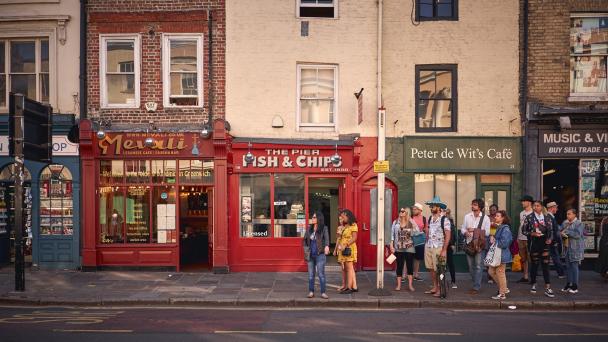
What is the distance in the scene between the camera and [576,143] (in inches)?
581

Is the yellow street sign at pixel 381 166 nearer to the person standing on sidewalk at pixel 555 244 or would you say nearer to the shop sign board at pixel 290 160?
the shop sign board at pixel 290 160

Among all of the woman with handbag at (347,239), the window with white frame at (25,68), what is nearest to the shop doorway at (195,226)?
the window with white frame at (25,68)

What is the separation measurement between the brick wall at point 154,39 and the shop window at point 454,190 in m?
6.28

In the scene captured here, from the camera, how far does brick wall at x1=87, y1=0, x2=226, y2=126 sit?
48.4 ft

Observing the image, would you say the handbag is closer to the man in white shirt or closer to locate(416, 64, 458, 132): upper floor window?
the man in white shirt

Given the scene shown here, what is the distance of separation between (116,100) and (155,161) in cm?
213

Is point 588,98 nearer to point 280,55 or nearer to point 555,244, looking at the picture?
point 555,244

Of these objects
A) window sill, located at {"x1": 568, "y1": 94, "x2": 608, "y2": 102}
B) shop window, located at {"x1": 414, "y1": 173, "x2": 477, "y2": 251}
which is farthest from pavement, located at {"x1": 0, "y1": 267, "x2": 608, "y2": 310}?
window sill, located at {"x1": 568, "y1": 94, "x2": 608, "y2": 102}

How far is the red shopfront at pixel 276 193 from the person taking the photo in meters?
14.7

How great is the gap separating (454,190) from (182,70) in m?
8.46

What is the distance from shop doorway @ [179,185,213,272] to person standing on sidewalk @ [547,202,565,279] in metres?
8.99

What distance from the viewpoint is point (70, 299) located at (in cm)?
1116

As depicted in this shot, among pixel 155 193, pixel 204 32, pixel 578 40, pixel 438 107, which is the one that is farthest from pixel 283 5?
pixel 578 40

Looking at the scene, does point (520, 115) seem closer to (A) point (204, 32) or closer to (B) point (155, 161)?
(A) point (204, 32)
